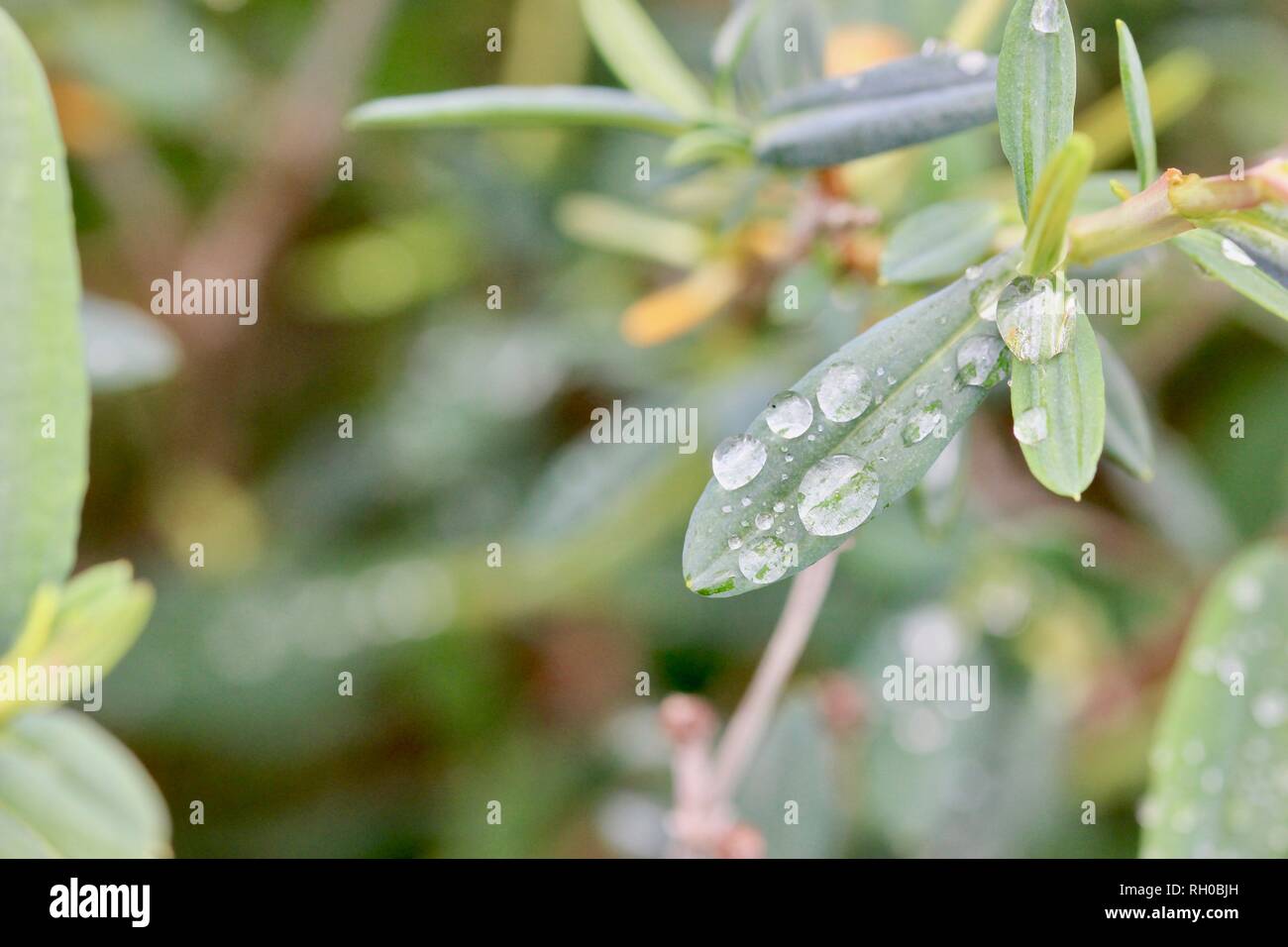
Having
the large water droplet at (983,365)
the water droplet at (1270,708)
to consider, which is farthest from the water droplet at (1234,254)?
the water droplet at (1270,708)

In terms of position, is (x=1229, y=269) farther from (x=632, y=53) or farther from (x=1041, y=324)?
(x=632, y=53)

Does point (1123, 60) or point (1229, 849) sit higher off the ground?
point (1123, 60)

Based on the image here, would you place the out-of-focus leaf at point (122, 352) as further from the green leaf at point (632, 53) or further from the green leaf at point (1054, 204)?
the green leaf at point (1054, 204)

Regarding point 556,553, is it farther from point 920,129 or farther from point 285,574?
point 920,129

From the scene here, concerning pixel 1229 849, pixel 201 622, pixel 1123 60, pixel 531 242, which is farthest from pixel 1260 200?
pixel 201 622

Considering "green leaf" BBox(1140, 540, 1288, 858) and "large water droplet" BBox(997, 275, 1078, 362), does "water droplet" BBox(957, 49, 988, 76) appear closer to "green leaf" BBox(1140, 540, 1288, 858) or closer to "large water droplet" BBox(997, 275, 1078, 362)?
"large water droplet" BBox(997, 275, 1078, 362)

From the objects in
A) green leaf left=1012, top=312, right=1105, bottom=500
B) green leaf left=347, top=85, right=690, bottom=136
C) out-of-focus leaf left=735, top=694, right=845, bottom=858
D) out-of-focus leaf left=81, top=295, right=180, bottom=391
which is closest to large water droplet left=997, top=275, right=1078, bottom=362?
green leaf left=1012, top=312, right=1105, bottom=500
